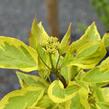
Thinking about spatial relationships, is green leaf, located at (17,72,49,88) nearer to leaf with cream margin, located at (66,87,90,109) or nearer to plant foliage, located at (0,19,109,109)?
plant foliage, located at (0,19,109,109)

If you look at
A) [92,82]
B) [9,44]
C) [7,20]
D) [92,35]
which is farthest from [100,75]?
[7,20]

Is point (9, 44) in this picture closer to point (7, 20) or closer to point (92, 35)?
point (92, 35)

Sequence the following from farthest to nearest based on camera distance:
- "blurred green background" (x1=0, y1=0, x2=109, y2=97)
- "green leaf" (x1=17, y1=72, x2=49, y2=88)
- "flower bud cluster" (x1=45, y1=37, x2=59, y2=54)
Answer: "blurred green background" (x1=0, y1=0, x2=109, y2=97) < "green leaf" (x1=17, y1=72, x2=49, y2=88) < "flower bud cluster" (x1=45, y1=37, x2=59, y2=54)

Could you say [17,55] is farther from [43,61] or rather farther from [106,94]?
[106,94]

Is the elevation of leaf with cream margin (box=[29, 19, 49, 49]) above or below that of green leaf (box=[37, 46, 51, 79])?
above

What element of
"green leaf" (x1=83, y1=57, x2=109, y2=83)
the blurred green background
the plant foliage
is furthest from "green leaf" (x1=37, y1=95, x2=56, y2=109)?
the blurred green background

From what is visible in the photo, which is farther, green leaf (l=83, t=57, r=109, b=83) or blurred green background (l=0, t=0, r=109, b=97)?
blurred green background (l=0, t=0, r=109, b=97)

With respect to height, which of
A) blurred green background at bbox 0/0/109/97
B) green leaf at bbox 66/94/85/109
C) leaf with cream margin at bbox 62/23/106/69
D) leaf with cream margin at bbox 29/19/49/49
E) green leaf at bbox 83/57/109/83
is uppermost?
blurred green background at bbox 0/0/109/97

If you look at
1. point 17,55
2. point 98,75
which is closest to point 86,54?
point 98,75
